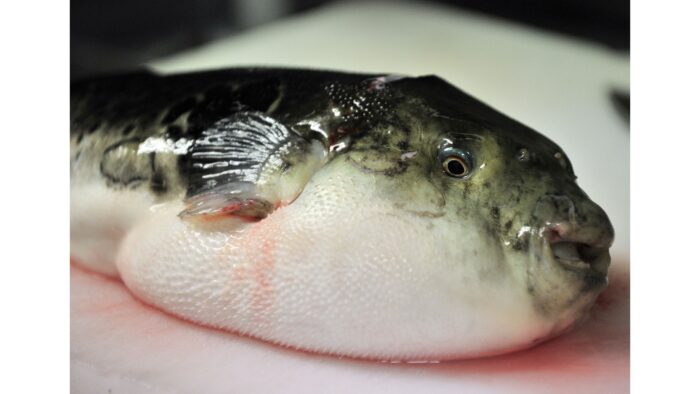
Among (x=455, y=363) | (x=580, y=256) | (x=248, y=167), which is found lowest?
(x=455, y=363)

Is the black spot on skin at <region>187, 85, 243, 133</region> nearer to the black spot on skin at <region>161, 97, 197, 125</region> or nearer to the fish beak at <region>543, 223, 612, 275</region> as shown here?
the black spot on skin at <region>161, 97, 197, 125</region>

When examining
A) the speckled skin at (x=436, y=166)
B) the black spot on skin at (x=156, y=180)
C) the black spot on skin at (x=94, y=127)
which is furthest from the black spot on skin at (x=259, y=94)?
the black spot on skin at (x=94, y=127)

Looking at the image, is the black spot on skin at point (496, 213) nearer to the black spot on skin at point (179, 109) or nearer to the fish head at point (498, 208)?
the fish head at point (498, 208)

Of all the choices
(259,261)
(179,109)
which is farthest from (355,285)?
(179,109)

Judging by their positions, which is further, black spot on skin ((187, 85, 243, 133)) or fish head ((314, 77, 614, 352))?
black spot on skin ((187, 85, 243, 133))

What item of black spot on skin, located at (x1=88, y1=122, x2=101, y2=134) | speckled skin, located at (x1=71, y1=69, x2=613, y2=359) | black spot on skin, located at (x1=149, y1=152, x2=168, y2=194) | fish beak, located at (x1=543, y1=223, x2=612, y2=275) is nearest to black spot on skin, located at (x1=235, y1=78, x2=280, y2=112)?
speckled skin, located at (x1=71, y1=69, x2=613, y2=359)

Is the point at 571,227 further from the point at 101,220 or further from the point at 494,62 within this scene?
the point at 101,220

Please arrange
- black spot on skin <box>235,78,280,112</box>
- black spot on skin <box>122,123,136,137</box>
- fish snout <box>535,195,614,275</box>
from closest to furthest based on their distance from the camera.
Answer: fish snout <box>535,195,614,275</box>
black spot on skin <box>235,78,280,112</box>
black spot on skin <box>122,123,136,137</box>
